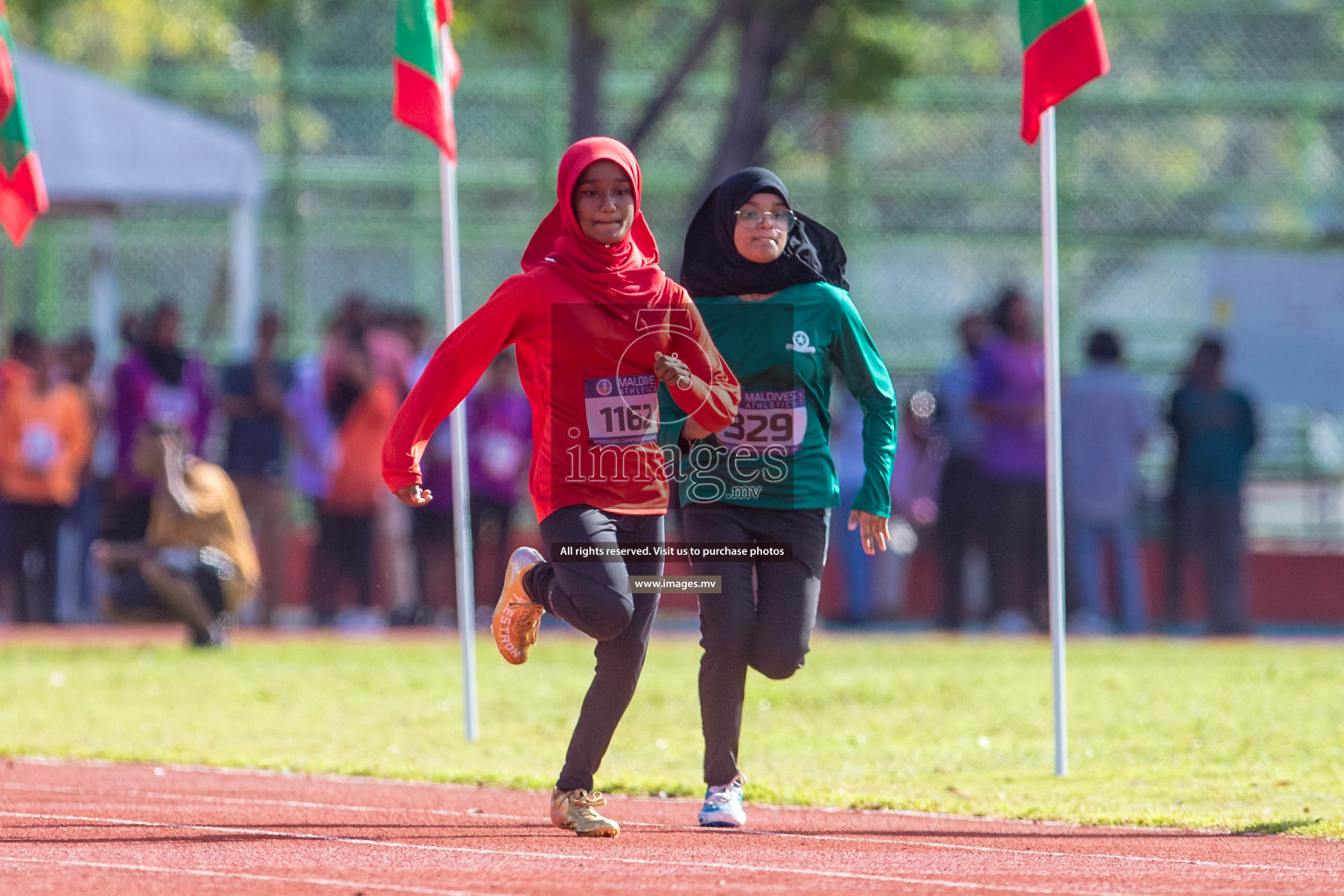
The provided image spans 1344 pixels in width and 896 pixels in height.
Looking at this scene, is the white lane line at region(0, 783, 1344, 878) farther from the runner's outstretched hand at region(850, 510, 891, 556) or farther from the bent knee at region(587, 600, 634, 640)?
the runner's outstretched hand at region(850, 510, 891, 556)

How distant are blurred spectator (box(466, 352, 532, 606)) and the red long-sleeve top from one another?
866 centimetres

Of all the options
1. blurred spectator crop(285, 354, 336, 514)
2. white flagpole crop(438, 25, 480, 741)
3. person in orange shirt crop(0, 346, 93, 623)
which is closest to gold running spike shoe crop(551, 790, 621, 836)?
white flagpole crop(438, 25, 480, 741)

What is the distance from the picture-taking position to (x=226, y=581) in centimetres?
1390

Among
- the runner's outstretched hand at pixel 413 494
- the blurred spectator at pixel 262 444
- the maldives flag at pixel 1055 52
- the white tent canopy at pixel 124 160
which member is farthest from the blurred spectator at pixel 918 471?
the runner's outstretched hand at pixel 413 494

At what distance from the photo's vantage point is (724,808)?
7.20 m

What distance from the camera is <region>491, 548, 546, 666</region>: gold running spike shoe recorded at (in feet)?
22.5

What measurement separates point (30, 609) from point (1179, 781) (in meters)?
10.4

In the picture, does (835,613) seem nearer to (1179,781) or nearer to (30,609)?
(30,609)

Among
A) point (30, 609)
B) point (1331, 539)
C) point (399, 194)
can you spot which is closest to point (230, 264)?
→ point (399, 194)

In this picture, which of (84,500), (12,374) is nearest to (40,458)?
(12,374)

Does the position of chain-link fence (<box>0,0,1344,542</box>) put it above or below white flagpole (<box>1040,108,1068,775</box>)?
above

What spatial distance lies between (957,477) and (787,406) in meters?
8.48

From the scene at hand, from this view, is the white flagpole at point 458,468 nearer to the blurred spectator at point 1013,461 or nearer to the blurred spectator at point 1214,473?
the blurred spectator at point 1013,461

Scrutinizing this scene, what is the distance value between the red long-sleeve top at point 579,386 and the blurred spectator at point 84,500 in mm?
9850
